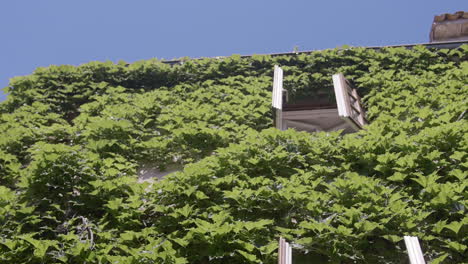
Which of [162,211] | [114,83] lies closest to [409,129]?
[162,211]

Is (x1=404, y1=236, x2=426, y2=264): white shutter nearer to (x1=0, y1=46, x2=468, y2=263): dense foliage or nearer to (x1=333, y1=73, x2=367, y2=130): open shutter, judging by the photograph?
(x1=0, y1=46, x2=468, y2=263): dense foliage

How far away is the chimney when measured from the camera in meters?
8.58

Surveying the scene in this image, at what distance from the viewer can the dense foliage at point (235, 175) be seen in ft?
13.5

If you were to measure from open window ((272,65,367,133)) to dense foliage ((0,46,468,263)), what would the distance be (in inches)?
7.6

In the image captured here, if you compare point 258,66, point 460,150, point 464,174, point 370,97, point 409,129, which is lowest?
point 464,174

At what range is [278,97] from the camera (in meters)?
6.61

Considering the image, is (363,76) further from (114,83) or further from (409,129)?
(114,83)

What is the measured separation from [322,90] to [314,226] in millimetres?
3660

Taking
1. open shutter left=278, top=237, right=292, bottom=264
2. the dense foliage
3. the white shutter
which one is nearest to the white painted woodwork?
the dense foliage

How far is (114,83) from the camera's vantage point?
7926mm

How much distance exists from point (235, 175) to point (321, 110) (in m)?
2.24

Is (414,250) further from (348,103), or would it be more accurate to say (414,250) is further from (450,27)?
(450,27)

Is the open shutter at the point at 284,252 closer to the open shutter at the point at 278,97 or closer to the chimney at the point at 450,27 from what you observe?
the open shutter at the point at 278,97

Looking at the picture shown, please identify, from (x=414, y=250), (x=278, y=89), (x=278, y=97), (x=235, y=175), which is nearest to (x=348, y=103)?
(x=278, y=97)
